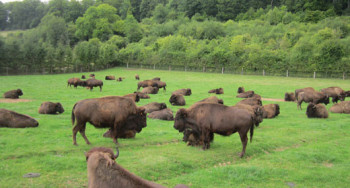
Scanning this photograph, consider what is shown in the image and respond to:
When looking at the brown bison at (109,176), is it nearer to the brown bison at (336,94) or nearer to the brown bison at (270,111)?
the brown bison at (270,111)

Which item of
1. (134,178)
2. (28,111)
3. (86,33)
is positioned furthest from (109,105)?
(86,33)

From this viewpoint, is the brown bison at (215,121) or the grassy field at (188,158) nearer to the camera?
the grassy field at (188,158)

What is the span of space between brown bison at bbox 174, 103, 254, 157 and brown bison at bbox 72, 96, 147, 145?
5.61 ft

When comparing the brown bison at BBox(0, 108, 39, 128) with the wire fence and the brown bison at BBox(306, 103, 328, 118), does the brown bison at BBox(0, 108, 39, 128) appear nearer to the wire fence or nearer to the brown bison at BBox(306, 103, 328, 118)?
the brown bison at BBox(306, 103, 328, 118)

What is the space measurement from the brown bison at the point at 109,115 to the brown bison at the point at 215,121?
1.71 meters

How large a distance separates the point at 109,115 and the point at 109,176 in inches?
217

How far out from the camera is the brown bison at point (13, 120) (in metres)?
11.8

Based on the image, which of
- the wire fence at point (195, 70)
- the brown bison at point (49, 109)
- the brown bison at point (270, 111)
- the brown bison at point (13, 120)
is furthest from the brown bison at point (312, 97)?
the wire fence at point (195, 70)

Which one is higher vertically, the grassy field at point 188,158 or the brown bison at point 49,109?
the brown bison at point 49,109

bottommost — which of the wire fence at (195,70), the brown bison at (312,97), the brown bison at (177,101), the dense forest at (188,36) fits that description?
the brown bison at (177,101)

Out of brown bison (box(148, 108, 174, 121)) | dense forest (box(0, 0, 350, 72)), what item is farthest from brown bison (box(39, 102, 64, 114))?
dense forest (box(0, 0, 350, 72))

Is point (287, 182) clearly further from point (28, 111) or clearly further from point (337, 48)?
point (337, 48)

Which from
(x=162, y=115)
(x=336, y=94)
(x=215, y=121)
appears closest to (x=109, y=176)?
(x=215, y=121)

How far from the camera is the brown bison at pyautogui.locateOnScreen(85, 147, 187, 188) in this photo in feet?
14.6
